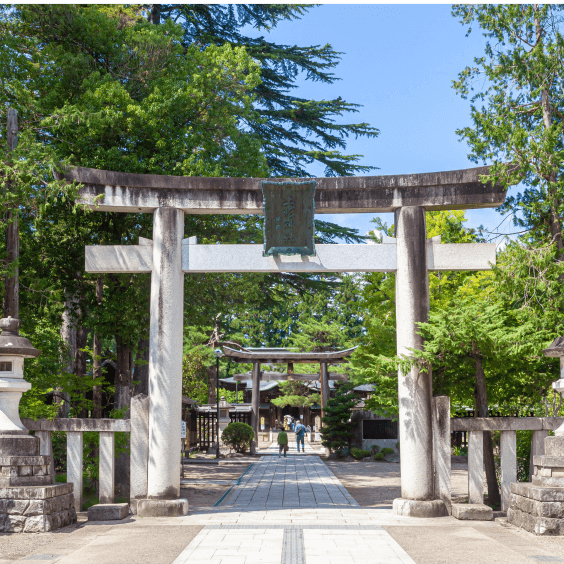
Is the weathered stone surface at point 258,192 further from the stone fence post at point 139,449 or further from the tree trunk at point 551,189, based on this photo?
Answer: the stone fence post at point 139,449

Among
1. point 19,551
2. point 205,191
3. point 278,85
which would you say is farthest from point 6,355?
point 278,85

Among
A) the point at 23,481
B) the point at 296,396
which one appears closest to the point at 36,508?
the point at 23,481

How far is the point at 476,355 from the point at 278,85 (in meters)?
15.0

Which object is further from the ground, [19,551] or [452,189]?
[452,189]

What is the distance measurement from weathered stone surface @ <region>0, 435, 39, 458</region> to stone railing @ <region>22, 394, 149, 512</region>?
31.4 inches

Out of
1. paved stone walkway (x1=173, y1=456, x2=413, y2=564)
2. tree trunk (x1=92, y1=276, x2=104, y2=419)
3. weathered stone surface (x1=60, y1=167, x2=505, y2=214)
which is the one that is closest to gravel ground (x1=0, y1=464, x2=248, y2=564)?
paved stone walkway (x1=173, y1=456, x2=413, y2=564)

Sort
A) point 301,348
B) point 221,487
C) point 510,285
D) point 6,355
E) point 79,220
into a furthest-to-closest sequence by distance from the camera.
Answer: point 301,348 < point 221,487 < point 79,220 < point 510,285 < point 6,355

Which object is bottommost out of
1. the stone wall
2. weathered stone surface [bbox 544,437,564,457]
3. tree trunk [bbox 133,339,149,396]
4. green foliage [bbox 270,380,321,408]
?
the stone wall

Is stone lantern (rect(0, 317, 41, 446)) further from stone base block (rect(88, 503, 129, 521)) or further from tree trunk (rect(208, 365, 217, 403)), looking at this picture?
tree trunk (rect(208, 365, 217, 403))

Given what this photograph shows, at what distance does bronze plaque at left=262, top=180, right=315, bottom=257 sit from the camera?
1003 cm

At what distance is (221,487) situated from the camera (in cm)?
1458

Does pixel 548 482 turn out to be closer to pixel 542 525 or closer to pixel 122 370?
pixel 542 525

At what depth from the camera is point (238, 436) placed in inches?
987

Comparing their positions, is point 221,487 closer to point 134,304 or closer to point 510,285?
point 134,304
